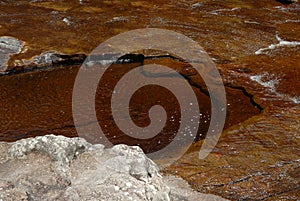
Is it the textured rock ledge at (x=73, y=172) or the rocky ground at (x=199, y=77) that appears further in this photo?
the rocky ground at (x=199, y=77)

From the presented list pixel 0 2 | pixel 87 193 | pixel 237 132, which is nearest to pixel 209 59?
pixel 237 132

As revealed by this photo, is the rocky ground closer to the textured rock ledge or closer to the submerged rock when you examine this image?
the submerged rock

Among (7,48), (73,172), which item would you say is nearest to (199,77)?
(7,48)

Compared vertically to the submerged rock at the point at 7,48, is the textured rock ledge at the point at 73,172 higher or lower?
higher

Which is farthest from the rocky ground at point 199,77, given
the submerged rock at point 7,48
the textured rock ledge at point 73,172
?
the textured rock ledge at point 73,172

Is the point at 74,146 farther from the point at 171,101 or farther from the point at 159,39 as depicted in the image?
the point at 159,39

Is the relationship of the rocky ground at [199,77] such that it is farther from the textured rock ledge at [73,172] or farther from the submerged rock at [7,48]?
the textured rock ledge at [73,172]
